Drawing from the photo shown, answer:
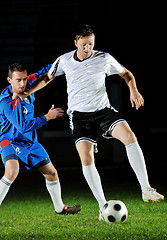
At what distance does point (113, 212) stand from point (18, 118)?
64.5 inches

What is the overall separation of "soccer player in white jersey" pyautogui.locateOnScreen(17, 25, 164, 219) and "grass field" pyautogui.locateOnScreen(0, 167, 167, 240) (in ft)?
1.68

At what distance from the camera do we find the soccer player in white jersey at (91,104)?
18.5ft

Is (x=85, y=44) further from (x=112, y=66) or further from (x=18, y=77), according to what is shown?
(x=18, y=77)

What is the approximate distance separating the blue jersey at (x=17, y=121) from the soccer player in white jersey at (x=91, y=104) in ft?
0.89

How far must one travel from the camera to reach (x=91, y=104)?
584cm

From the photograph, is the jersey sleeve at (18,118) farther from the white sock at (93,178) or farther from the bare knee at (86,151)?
the white sock at (93,178)

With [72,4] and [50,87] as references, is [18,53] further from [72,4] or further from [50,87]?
[72,4]

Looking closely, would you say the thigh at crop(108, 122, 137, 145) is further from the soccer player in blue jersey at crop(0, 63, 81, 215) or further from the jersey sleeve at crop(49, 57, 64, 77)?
the jersey sleeve at crop(49, 57, 64, 77)

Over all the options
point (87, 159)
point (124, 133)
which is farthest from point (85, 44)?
point (87, 159)

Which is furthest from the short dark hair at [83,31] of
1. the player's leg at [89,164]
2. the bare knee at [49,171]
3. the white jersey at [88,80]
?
the bare knee at [49,171]

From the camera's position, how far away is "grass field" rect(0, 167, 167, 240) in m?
5.16

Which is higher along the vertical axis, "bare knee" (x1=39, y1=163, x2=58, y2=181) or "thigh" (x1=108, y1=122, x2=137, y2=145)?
"thigh" (x1=108, y1=122, x2=137, y2=145)

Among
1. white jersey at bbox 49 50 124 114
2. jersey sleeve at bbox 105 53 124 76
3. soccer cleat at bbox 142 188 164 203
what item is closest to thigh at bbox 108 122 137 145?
white jersey at bbox 49 50 124 114

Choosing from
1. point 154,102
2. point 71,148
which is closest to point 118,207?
point 71,148
